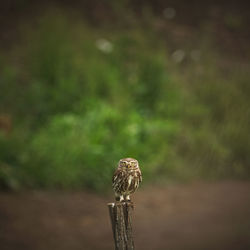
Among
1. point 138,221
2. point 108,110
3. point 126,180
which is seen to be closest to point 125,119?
point 108,110

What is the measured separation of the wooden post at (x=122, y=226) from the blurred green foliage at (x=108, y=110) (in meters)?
4.21

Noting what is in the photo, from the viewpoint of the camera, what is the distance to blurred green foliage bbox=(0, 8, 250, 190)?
7.44m

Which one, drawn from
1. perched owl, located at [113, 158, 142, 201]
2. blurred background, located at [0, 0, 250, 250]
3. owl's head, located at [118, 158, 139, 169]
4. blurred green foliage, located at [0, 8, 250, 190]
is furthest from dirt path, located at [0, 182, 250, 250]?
owl's head, located at [118, 158, 139, 169]

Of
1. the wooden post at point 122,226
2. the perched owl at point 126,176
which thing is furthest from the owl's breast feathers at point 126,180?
the wooden post at point 122,226

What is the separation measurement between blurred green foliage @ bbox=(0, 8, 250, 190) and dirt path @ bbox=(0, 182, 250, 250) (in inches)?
17.3

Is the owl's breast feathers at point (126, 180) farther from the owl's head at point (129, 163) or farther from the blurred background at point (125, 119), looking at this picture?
the blurred background at point (125, 119)

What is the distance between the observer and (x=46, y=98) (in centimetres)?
928

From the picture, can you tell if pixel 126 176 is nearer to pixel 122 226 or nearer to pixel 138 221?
pixel 122 226

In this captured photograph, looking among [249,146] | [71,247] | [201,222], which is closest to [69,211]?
[71,247]

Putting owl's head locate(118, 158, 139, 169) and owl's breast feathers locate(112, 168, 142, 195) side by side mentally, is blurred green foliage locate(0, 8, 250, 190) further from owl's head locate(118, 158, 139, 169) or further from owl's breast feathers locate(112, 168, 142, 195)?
owl's head locate(118, 158, 139, 169)

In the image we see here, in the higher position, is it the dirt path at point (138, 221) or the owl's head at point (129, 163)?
the dirt path at point (138, 221)

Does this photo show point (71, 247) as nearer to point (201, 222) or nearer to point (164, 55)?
point (201, 222)

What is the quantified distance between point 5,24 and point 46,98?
3.21m

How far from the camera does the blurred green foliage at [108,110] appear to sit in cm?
744
